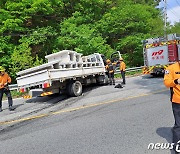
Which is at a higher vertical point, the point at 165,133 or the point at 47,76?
the point at 47,76

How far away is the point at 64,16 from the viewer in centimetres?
2470

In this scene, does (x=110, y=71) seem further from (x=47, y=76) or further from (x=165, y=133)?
(x=165, y=133)

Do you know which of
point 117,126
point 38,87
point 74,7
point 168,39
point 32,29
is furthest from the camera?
point 74,7

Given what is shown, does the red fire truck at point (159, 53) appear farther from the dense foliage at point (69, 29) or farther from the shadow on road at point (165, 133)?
the shadow on road at point (165, 133)

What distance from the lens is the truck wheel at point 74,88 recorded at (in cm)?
1100

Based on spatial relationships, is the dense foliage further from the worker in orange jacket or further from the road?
the worker in orange jacket

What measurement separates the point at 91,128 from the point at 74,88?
210 inches

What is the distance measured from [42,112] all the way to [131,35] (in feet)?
58.9

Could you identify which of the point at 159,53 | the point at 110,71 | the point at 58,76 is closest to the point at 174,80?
the point at 58,76

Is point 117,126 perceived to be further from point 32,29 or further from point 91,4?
point 91,4

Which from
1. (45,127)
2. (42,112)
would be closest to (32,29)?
(42,112)

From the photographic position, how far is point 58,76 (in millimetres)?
10070

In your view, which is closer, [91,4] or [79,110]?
[79,110]

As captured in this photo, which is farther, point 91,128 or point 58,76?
point 58,76
